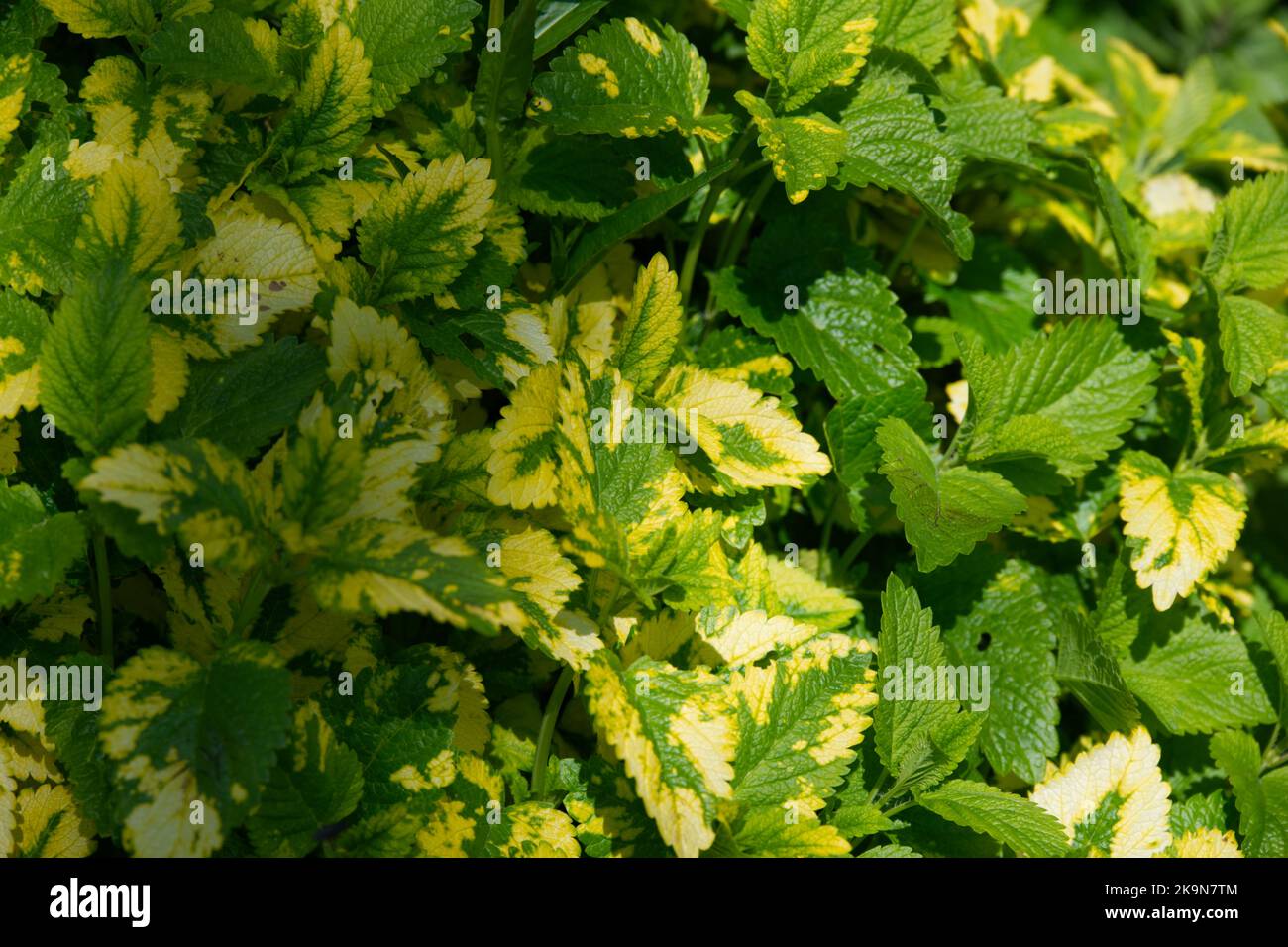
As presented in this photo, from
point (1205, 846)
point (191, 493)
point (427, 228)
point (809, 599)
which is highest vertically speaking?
point (427, 228)

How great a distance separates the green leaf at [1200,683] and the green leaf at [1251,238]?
52 cm

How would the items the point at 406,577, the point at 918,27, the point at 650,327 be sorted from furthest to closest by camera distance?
the point at 918,27 < the point at 650,327 < the point at 406,577

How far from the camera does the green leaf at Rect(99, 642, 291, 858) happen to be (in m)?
0.92

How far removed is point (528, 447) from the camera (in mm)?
1186

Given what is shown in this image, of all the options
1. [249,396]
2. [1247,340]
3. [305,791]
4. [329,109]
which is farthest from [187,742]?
[1247,340]

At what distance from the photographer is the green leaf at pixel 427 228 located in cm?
123

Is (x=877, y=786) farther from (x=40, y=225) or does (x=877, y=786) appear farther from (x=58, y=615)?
(x=40, y=225)

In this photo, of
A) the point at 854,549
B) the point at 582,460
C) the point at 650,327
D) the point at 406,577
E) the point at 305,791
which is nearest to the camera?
the point at 406,577

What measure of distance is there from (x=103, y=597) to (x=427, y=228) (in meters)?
0.54

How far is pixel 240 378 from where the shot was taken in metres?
1.14

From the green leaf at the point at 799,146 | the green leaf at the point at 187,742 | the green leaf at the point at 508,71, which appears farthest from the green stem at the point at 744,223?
the green leaf at the point at 187,742

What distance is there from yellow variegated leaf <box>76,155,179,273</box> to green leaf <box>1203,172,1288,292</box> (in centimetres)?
145

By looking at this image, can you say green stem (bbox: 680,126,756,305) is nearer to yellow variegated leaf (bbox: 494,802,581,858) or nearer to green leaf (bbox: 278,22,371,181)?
→ green leaf (bbox: 278,22,371,181)

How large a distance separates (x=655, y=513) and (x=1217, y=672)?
0.91 meters
